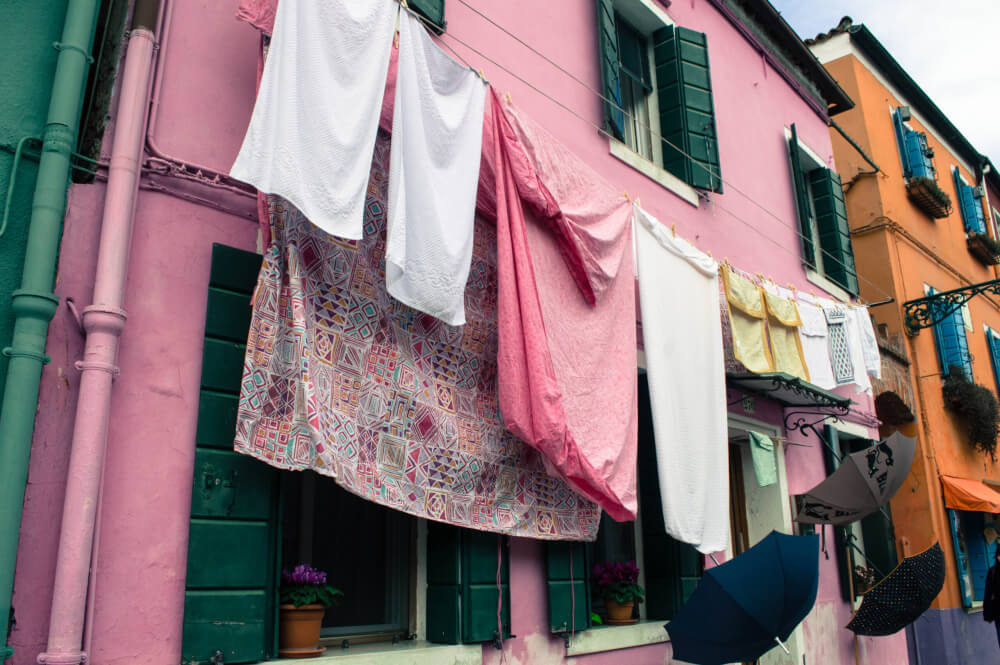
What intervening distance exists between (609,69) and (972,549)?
9.78 m

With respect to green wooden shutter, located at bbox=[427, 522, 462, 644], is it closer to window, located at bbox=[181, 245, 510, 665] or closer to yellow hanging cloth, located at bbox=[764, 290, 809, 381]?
window, located at bbox=[181, 245, 510, 665]

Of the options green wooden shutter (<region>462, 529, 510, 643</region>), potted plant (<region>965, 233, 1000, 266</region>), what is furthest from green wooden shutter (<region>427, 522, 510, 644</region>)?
potted plant (<region>965, 233, 1000, 266</region>)

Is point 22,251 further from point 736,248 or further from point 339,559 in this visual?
point 736,248

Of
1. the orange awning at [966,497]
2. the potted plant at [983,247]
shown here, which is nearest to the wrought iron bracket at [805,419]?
the orange awning at [966,497]

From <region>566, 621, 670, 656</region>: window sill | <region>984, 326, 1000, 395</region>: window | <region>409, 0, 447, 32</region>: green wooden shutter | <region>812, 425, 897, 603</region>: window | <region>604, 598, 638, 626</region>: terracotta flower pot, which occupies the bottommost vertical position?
<region>566, 621, 670, 656</region>: window sill

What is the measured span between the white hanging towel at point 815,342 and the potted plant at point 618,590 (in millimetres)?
2599

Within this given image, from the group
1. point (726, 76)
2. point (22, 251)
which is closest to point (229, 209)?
point (22, 251)

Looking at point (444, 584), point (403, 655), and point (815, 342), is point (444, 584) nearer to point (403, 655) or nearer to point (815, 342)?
point (403, 655)

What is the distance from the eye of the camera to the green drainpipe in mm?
2668

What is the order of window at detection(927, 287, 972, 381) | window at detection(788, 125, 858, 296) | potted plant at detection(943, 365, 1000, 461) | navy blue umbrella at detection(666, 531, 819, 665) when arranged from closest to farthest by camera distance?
navy blue umbrella at detection(666, 531, 819, 665), window at detection(788, 125, 858, 296), potted plant at detection(943, 365, 1000, 461), window at detection(927, 287, 972, 381)

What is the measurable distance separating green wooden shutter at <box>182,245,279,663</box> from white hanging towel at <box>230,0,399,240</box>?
58 centimetres

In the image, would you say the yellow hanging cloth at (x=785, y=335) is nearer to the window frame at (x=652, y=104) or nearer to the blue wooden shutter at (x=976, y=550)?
the window frame at (x=652, y=104)

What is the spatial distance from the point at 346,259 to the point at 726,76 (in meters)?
5.79

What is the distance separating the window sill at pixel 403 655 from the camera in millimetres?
3439
